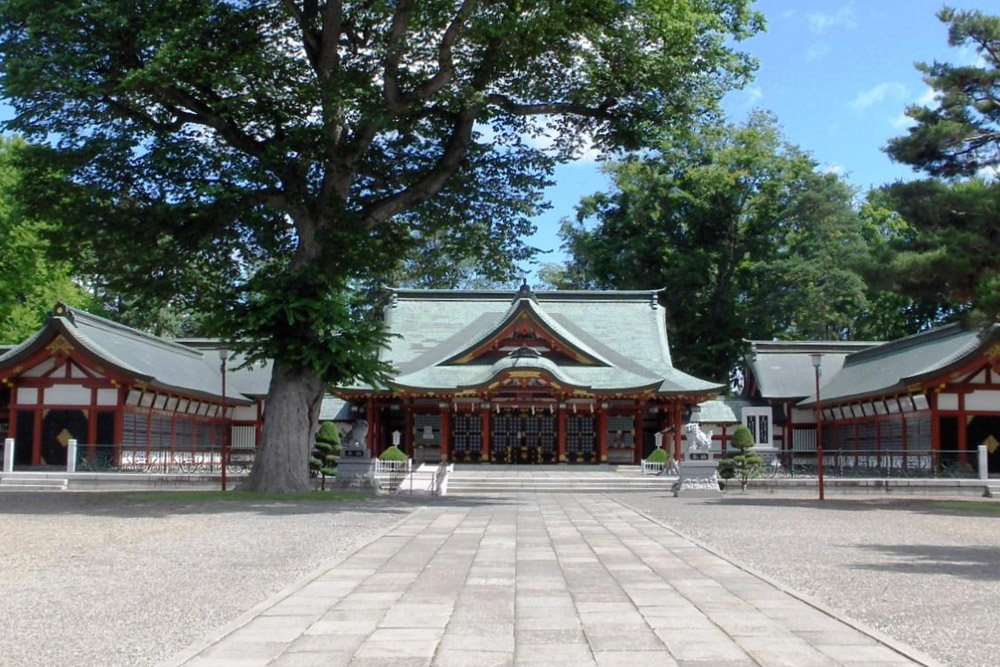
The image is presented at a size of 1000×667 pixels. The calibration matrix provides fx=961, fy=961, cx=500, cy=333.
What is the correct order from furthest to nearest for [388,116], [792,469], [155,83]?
1. [792,469]
2. [388,116]
3. [155,83]

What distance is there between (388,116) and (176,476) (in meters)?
14.8

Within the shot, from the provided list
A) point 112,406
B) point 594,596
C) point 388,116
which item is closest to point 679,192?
point 112,406

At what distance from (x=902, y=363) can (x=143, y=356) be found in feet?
97.2

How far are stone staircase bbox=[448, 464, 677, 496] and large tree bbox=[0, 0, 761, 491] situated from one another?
8.69 metres

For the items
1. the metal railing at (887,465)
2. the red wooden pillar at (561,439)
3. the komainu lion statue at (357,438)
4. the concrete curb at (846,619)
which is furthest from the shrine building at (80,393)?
the concrete curb at (846,619)

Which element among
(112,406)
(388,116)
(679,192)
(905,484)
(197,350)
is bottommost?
(905,484)

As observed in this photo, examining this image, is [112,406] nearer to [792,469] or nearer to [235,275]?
[235,275]

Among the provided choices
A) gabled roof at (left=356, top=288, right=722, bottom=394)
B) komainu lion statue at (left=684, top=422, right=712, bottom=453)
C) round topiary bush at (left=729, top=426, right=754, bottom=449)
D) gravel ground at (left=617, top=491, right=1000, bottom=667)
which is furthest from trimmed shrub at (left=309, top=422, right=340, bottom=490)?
round topiary bush at (left=729, top=426, right=754, bottom=449)

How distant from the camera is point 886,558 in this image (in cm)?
1134

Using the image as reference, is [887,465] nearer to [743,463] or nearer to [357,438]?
[743,463]

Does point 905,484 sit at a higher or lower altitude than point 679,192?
lower

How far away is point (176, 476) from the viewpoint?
29094mm

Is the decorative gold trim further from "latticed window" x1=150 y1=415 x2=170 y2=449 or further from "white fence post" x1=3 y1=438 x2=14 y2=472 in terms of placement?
"latticed window" x1=150 y1=415 x2=170 y2=449

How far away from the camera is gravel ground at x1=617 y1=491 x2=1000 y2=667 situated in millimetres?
7094
